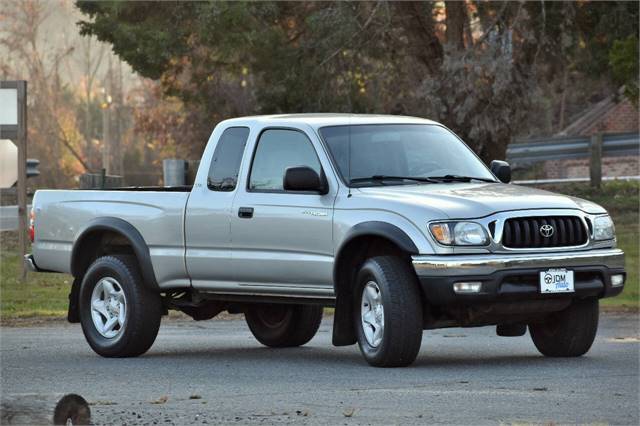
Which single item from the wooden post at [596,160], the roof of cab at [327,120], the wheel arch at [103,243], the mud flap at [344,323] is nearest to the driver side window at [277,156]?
the roof of cab at [327,120]

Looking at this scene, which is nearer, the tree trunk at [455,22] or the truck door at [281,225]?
the truck door at [281,225]

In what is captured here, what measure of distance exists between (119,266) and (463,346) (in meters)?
3.15

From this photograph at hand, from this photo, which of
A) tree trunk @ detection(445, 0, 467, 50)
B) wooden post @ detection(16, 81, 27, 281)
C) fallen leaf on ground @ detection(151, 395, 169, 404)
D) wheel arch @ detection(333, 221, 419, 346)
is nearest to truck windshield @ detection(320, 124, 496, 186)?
wheel arch @ detection(333, 221, 419, 346)

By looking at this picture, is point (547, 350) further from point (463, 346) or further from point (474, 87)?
point (474, 87)

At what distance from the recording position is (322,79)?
97.6ft

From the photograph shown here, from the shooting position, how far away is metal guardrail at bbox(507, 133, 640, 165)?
1208 inches

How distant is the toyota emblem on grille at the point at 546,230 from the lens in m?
11.2

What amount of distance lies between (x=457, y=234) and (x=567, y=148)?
70.9 ft

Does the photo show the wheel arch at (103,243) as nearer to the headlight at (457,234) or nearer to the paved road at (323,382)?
the paved road at (323,382)

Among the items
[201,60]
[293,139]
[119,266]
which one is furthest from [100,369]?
[201,60]

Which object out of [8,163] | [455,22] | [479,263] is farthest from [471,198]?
[455,22]

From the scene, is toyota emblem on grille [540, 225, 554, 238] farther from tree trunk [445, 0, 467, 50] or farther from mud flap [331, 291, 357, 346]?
tree trunk [445, 0, 467, 50]

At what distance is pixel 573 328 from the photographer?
12008 mm

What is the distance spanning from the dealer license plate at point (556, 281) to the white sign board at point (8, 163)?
39.3 ft
